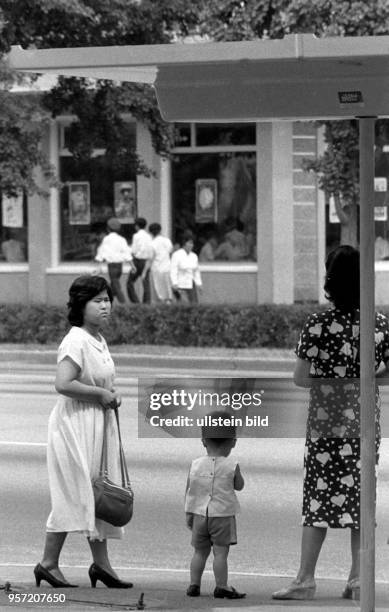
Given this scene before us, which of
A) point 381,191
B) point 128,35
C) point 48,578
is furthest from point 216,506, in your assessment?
point 381,191

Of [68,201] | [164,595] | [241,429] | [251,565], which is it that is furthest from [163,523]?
[68,201]

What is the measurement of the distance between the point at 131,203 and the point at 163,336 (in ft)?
25.3

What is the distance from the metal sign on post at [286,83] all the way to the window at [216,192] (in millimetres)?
21802

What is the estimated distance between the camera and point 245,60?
439cm

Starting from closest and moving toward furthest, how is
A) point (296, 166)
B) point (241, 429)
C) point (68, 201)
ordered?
point (241, 429) < point (296, 166) < point (68, 201)

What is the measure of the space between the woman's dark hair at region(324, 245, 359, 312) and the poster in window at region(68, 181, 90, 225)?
73.3 feet

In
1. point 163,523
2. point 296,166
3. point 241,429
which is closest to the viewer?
point 241,429

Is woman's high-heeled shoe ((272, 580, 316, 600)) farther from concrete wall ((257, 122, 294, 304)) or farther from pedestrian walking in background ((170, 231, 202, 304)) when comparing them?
concrete wall ((257, 122, 294, 304))

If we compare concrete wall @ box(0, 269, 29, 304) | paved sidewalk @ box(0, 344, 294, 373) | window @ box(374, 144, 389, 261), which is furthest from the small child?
concrete wall @ box(0, 269, 29, 304)

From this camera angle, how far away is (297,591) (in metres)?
6.29

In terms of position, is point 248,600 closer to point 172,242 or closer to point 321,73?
point 321,73

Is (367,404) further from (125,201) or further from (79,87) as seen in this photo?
(125,201)

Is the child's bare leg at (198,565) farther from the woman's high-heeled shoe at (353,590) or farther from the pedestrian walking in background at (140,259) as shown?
the pedestrian walking in background at (140,259)

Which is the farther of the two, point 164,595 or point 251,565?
point 251,565
